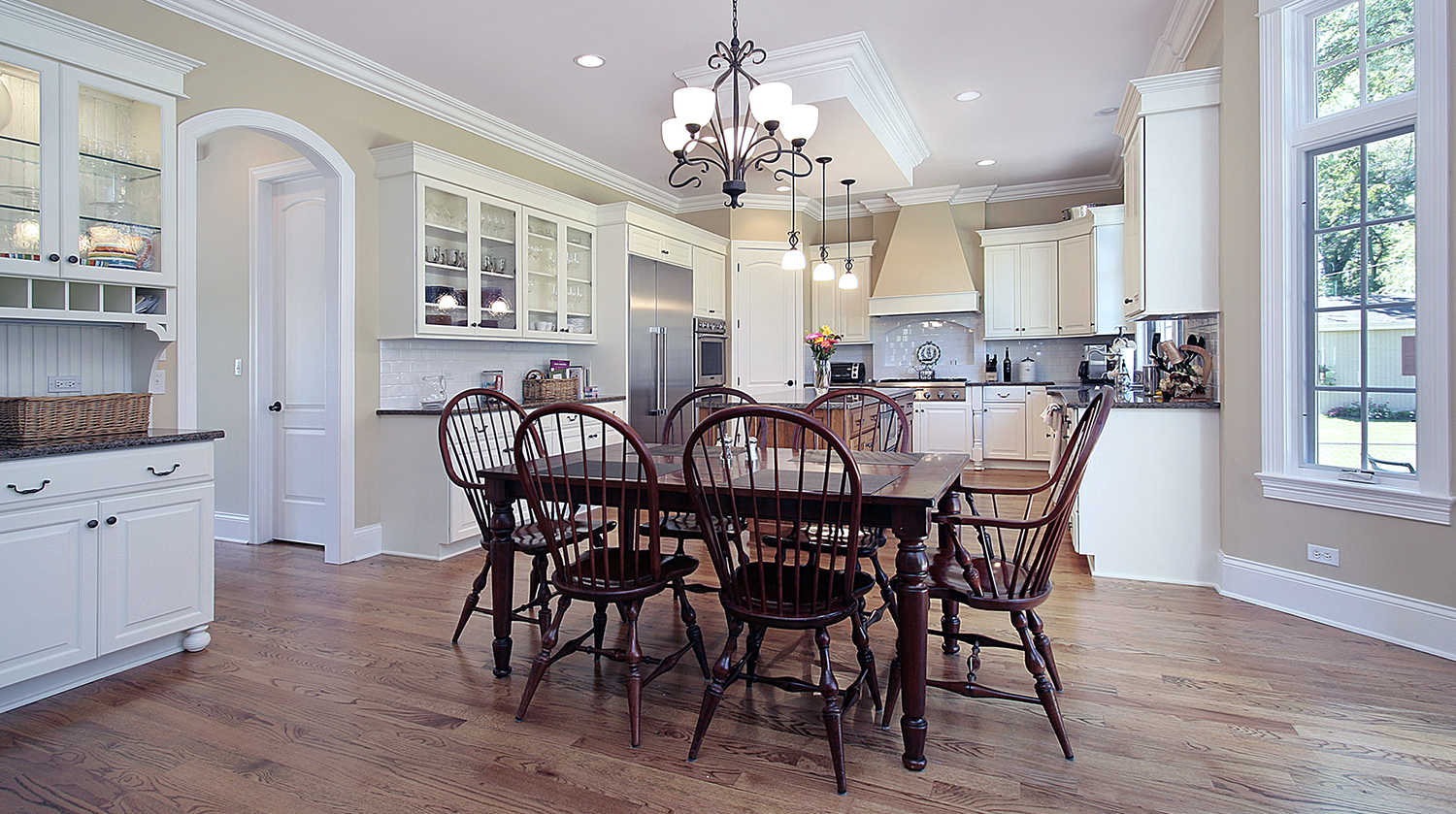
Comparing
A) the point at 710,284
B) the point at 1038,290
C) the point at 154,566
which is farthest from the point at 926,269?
the point at 154,566

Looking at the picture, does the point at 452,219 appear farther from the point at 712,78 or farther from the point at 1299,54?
the point at 1299,54

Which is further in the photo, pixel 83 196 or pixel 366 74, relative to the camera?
pixel 366 74

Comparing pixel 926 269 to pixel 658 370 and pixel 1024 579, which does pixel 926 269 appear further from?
pixel 1024 579

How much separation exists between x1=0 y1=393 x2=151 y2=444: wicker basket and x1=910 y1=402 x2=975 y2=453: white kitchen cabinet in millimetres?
6283

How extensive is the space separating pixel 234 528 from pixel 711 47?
14.1ft

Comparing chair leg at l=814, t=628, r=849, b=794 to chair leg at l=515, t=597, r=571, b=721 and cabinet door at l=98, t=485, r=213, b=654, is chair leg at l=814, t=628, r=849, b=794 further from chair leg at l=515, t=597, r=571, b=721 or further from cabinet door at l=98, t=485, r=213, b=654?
cabinet door at l=98, t=485, r=213, b=654

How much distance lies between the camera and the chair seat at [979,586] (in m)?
2.07

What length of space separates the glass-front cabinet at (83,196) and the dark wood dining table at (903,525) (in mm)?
1648

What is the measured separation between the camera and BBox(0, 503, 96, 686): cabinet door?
2309 millimetres

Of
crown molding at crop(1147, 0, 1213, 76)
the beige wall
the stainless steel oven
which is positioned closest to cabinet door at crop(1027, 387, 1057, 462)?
the stainless steel oven

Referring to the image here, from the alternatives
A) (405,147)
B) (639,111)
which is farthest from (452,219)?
(639,111)

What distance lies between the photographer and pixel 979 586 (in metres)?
2.13

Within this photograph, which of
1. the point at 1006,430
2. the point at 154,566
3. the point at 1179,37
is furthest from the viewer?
the point at 1006,430

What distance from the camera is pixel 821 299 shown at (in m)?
8.27
